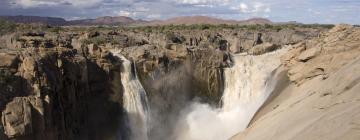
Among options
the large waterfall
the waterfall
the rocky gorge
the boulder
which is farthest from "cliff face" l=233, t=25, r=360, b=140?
the boulder

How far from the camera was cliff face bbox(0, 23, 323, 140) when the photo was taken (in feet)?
65.9

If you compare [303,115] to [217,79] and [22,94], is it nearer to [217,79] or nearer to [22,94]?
[22,94]

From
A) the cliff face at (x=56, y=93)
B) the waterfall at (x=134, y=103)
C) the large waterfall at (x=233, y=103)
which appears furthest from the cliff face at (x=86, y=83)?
the large waterfall at (x=233, y=103)

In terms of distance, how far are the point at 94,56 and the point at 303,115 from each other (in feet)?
58.2

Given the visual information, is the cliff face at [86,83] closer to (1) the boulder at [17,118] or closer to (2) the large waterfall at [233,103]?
(1) the boulder at [17,118]

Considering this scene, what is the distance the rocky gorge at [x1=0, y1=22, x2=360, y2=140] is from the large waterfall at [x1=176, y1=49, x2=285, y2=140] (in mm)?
164

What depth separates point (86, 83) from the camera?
2559 cm

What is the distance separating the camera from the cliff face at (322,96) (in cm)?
838

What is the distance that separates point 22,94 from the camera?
20562mm

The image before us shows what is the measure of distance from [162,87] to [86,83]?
200 inches

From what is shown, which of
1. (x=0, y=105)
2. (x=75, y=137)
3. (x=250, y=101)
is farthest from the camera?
(x=250, y=101)

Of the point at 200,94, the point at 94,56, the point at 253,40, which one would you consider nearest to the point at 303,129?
the point at 94,56

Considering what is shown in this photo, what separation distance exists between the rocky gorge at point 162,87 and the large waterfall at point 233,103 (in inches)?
6.5

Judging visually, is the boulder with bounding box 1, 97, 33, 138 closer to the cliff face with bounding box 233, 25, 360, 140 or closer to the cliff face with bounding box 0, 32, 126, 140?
the cliff face with bounding box 0, 32, 126, 140
